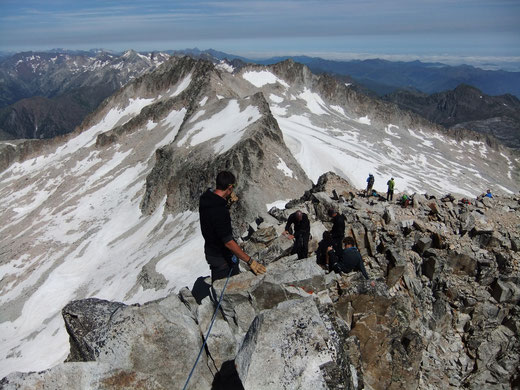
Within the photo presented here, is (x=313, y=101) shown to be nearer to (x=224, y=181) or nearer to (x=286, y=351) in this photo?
(x=224, y=181)

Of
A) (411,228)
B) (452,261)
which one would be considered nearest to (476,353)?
(452,261)

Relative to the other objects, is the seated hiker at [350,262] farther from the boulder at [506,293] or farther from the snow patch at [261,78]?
the snow patch at [261,78]

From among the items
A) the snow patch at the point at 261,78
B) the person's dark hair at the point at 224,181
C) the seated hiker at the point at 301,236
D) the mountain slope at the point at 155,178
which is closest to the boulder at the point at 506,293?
the seated hiker at the point at 301,236

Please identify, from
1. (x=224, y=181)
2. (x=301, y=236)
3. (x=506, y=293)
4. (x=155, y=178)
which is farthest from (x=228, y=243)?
(x=155, y=178)

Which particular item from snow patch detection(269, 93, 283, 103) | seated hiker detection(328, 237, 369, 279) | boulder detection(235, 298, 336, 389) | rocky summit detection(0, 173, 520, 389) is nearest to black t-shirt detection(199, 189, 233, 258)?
rocky summit detection(0, 173, 520, 389)

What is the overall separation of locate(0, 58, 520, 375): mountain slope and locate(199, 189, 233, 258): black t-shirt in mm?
17870

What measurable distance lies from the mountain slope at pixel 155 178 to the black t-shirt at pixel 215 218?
704 inches

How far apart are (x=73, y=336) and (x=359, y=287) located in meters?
8.38

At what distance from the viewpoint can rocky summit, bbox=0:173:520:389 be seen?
7.19m

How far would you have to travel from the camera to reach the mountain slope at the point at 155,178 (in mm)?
37062

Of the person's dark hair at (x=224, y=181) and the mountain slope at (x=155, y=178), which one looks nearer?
the person's dark hair at (x=224, y=181)

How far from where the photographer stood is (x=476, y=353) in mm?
15297

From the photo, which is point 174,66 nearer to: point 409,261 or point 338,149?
point 338,149

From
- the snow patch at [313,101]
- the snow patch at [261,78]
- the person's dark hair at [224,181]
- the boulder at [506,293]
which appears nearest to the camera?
the person's dark hair at [224,181]
